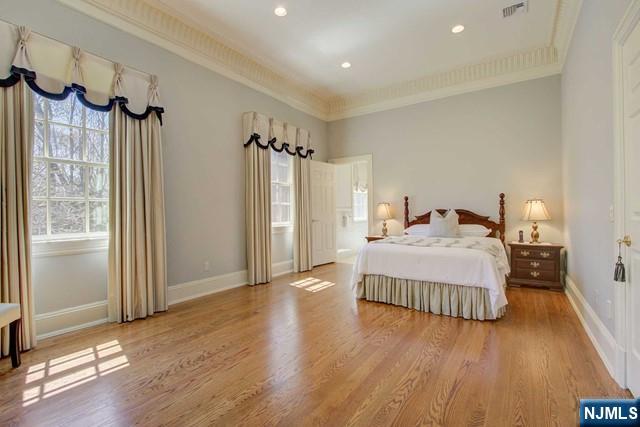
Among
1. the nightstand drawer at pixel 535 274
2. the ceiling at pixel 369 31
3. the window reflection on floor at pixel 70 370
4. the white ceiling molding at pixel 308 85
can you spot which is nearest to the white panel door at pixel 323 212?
the white ceiling molding at pixel 308 85

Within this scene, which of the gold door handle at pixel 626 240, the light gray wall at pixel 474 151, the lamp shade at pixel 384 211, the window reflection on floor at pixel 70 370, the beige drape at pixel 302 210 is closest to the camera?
the gold door handle at pixel 626 240

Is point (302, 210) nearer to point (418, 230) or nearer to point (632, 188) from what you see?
point (418, 230)

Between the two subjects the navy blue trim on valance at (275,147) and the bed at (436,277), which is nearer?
the bed at (436,277)

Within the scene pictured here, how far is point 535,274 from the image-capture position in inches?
167

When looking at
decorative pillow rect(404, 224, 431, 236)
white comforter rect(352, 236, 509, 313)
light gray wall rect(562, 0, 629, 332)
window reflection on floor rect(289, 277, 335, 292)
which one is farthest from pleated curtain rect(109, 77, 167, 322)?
light gray wall rect(562, 0, 629, 332)

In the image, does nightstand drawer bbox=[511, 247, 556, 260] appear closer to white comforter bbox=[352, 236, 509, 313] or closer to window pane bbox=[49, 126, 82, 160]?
white comforter bbox=[352, 236, 509, 313]

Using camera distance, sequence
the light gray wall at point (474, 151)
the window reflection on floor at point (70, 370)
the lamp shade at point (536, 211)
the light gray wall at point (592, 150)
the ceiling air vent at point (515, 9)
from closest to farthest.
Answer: the window reflection on floor at point (70, 370) < the light gray wall at point (592, 150) < the ceiling air vent at point (515, 9) < the lamp shade at point (536, 211) < the light gray wall at point (474, 151)

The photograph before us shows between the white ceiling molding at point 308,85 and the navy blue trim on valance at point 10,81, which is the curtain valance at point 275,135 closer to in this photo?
the white ceiling molding at point 308,85

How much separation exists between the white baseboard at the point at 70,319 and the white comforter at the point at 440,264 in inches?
110

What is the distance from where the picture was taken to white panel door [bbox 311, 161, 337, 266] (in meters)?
5.96

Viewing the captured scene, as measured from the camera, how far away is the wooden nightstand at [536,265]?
4109mm

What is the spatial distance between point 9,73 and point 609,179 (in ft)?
15.2

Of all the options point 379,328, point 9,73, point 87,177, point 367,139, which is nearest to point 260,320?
point 379,328

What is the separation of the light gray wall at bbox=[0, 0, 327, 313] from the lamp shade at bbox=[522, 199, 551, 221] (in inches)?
164
